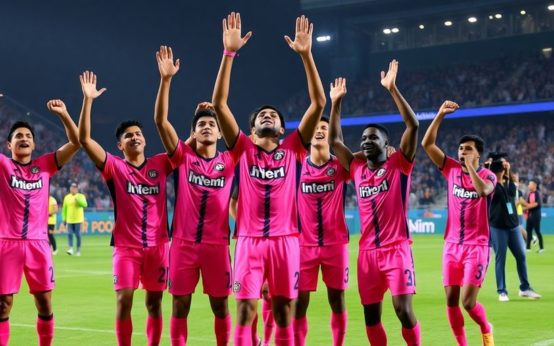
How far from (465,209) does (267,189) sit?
9.57 ft

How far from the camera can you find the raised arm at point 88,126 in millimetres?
7961

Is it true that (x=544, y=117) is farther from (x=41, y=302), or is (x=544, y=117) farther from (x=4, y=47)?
(x=41, y=302)

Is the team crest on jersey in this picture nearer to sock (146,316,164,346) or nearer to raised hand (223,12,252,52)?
raised hand (223,12,252,52)

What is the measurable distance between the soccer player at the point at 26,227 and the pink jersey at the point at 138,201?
0.62 metres

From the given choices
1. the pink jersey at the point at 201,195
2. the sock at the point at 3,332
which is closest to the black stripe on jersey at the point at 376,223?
the pink jersey at the point at 201,195

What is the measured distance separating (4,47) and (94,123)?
6.13 m

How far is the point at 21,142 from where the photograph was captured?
27.7 ft

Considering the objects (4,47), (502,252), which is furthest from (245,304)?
(4,47)

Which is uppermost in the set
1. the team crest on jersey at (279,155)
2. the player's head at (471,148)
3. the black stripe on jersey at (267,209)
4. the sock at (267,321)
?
the player's head at (471,148)

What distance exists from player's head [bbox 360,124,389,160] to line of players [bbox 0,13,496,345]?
0.04ft

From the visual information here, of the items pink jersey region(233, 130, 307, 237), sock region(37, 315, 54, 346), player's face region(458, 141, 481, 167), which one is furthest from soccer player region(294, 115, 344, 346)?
sock region(37, 315, 54, 346)

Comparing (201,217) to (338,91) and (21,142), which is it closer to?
(338,91)

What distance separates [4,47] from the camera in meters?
39.0

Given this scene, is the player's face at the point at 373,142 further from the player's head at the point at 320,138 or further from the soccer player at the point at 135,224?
the soccer player at the point at 135,224
